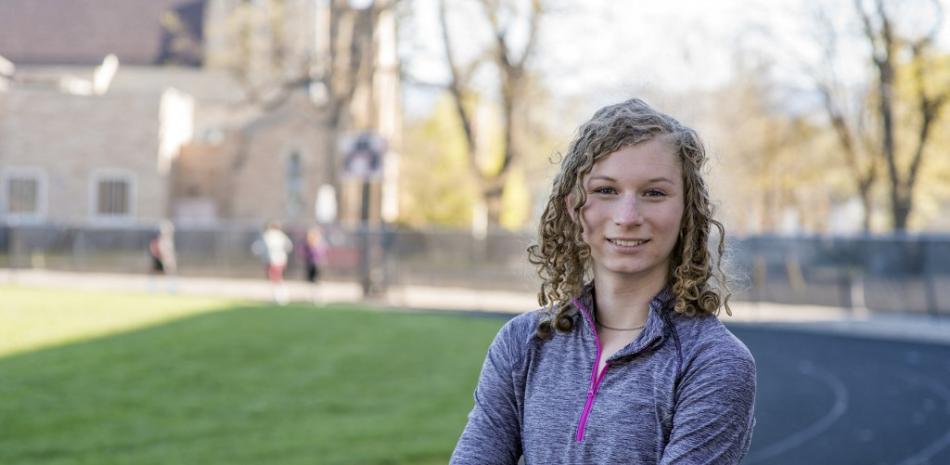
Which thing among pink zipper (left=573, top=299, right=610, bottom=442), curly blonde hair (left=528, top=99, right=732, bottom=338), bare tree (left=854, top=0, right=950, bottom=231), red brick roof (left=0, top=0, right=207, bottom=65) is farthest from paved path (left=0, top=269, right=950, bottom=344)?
red brick roof (left=0, top=0, right=207, bottom=65)

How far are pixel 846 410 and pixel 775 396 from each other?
0.95m

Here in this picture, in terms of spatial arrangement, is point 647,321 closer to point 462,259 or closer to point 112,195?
point 462,259

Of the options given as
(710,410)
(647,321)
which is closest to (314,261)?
(647,321)

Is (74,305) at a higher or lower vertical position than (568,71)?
lower

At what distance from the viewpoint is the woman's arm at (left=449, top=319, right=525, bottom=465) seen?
8.11 feet

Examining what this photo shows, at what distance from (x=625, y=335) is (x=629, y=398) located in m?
0.18

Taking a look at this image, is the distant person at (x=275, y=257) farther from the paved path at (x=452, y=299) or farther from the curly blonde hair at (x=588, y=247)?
the curly blonde hair at (x=588, y=247)

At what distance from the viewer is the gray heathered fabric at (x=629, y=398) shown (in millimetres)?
2279

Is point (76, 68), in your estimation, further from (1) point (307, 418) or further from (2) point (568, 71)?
(1) point (307, 418)

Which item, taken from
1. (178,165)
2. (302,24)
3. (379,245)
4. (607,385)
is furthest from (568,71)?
(607,385)

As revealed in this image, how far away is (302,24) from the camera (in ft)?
167

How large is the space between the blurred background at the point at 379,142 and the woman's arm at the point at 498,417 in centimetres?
1144

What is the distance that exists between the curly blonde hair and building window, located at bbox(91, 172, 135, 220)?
47.9 meters

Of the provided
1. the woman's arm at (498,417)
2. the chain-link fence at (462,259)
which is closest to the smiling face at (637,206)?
the woman's arm at (498,417)
